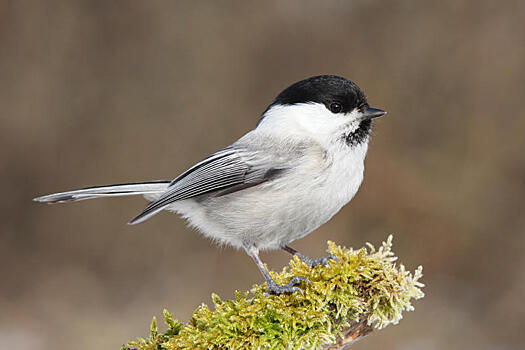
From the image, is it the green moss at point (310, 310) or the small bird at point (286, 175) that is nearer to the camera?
the green moss at point (310, 310)

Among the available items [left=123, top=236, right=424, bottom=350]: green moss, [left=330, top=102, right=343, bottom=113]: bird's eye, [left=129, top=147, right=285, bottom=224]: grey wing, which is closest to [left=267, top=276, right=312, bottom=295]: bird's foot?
[left=123, top=236, right=424, bottom=350]: green moss

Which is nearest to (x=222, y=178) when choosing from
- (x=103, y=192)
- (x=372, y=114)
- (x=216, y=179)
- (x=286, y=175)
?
(x=216, y=179)

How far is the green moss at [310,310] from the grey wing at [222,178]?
393 millimetres

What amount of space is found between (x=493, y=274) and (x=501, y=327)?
35 centimetres

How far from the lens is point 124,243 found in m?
3.61

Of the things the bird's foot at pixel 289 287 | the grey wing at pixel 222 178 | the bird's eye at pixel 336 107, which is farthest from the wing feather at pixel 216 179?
the bird's foot at pixel 289 287

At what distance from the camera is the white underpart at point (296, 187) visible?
→ 5.73ft

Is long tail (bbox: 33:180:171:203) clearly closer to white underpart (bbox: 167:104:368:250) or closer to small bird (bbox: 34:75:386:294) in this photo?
small bird (bbox: 34:75:386:294)

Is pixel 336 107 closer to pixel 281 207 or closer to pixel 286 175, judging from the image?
pixel 286 175

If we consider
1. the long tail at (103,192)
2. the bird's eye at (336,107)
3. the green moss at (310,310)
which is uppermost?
the bird's eye at (336,107)

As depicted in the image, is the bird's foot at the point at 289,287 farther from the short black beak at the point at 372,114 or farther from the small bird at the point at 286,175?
the short black beak at the point at 372,114

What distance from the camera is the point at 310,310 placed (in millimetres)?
1444

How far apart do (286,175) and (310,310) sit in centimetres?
50

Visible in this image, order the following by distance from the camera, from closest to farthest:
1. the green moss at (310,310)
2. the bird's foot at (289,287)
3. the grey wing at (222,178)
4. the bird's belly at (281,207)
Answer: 1. the green moss at (310,310)
2. the bird's foot at (289,287)
3. the bird's belly at (281,207)
4. the grey wing at (222,178)
